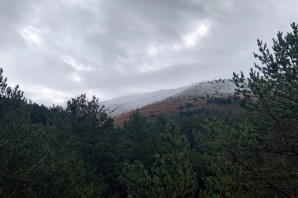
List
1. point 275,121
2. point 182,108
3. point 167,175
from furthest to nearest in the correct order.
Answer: point 182,108
point 275,121
point 167,175

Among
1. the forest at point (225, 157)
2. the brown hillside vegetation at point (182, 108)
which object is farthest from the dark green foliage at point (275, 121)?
the brown hillside vegetation at point (182, 108)

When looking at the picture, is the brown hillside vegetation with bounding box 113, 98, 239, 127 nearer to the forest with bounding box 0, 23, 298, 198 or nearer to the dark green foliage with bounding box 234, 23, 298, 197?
the forest with bounding box 0, 23, 298, 198

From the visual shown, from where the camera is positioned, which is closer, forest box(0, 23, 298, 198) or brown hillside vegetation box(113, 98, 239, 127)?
forest box(0, 23, 298, 198)

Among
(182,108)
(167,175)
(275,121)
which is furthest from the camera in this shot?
(182,108)

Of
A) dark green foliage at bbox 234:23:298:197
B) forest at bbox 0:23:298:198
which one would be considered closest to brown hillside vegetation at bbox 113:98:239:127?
forest at bbox 0:23:298:198

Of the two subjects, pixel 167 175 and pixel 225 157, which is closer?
pixel 167 175

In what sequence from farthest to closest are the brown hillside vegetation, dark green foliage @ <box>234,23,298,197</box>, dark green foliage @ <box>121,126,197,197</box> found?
the brown hillside vegetation → dark green foliage @ <box>234,23,298,197</box> → dark green foliage @ <box>121,126,197,197</box>

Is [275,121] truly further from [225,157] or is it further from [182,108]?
[182,108]

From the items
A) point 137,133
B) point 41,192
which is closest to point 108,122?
point 137,133

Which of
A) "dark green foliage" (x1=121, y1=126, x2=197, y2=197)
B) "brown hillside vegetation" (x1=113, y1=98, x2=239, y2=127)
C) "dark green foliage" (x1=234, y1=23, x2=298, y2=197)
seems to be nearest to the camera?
"dark green foliage" (x1=121, y1=126, x2=197, y2=197)

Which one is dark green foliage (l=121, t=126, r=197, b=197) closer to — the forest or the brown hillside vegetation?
the forest

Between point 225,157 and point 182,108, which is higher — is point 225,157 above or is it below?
below

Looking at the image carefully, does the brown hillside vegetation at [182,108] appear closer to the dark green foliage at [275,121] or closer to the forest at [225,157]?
the forest at [225,157]

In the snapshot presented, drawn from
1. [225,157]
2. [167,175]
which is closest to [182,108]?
[225,157]
